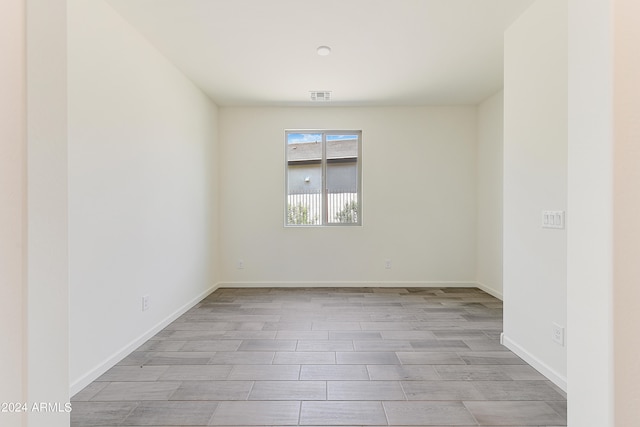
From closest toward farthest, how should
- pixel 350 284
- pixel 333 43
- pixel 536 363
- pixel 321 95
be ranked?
pixel 536 363 → pixel 333 43 → pixel 321 95 → pixel 350 284

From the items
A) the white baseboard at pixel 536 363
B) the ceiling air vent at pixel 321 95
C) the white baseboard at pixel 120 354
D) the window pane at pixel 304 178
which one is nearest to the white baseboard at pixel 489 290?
the white baseboard at pixel 536 363

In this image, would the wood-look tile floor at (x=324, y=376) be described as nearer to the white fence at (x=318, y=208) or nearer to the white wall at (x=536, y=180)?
the white wall at (x=536, y=180)

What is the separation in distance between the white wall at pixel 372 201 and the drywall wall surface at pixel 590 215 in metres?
Answer: 3.45

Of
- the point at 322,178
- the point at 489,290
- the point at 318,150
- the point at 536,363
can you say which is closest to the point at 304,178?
the point at 322,178

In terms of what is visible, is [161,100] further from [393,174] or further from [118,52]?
[393,174]

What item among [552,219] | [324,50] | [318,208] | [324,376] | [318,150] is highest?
[324,50]

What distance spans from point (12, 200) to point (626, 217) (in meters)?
1.96

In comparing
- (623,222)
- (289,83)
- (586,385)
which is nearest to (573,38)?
(623,222)

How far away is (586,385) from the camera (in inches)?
41.5

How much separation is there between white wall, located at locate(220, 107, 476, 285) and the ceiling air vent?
35 centimetres

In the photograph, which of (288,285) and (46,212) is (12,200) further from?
(288,285)

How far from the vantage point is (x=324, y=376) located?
205 cm

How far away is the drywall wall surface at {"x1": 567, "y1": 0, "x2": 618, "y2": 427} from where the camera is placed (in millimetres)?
986

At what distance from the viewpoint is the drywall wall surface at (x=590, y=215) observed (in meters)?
0.99
